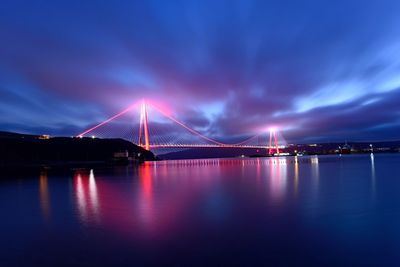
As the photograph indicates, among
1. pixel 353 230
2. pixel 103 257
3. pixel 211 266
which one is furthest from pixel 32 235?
pixel 353 230

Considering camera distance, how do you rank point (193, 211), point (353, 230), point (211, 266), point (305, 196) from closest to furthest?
point (211, 266) → point (353, 230) → point (193, 211) → point (305, 196)

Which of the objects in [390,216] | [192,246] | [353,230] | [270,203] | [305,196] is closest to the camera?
[192,246]

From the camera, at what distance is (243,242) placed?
730 centimetres

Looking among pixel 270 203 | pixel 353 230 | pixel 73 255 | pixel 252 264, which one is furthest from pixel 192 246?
pixel 270 203

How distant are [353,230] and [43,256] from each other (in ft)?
24.1

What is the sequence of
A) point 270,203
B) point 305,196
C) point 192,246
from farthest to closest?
point 305,196
point 270,203
point 192,246

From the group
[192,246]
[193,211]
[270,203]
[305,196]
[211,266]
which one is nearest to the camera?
[211,266]

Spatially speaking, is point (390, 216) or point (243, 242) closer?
point (243, 242)

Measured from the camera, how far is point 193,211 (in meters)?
11.5

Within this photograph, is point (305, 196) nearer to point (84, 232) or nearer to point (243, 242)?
point (243, 242)

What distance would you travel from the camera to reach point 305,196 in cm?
1478

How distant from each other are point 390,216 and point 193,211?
6.27 m

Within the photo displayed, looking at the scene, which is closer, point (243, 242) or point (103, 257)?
point (103, 257)

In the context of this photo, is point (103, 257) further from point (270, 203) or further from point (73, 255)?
point (270, 203)
